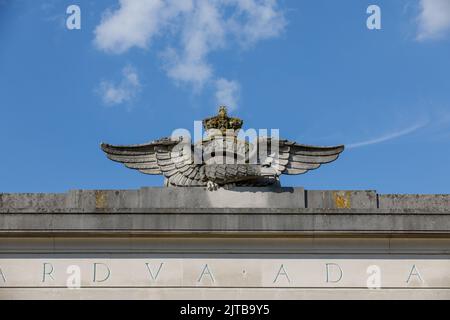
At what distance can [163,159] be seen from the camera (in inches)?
832

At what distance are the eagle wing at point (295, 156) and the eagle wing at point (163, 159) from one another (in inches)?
63.3

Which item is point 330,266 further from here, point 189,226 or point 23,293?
point 23,293

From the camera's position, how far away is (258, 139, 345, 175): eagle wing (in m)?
21.0

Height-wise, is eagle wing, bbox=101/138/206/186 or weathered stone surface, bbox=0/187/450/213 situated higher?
eagle wing, bbox=101/138/206/186

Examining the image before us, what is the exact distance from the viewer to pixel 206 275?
19703 millimetres

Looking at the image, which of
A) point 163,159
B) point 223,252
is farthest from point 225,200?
point 163,159

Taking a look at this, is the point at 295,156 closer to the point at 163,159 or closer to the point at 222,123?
the point at 222,123

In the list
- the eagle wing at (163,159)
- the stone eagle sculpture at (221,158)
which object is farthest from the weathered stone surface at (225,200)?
the eagle wing at (163,159)

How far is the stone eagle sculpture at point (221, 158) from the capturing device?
20562 mm

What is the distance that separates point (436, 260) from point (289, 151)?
4087mm

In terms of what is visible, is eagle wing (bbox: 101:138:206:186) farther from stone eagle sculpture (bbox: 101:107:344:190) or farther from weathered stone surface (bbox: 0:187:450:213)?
weathered stone surface (bbox: 0:187:450:213)

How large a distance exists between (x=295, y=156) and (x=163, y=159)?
304 centimetres

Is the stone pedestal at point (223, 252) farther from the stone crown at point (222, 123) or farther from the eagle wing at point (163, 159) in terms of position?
the stone crown at point (222, 123)

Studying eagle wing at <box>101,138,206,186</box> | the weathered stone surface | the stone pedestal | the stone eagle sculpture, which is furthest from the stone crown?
the stone pedestal
